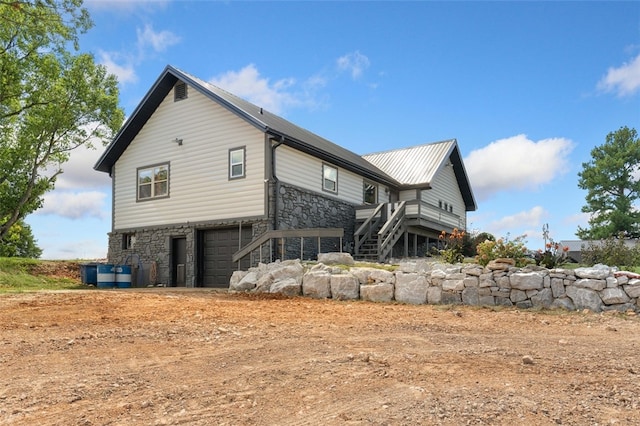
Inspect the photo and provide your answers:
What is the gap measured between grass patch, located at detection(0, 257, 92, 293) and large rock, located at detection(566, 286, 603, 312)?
16.7 metres

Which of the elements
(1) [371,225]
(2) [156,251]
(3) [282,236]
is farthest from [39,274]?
(1) [371,225]

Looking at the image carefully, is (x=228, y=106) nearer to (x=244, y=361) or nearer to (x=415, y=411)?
→ (x=244, y=361)

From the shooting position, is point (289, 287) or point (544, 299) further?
point (289, 287)

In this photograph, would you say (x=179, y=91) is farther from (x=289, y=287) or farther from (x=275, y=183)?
(x=289, y=287)

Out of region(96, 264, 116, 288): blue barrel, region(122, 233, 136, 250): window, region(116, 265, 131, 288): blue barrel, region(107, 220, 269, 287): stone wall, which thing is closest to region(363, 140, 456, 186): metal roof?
region(107, 220, 269, 287): stone wall

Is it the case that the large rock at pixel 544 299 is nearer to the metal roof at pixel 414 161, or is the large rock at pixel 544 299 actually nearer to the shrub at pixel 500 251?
the shrub at pixel 500 251

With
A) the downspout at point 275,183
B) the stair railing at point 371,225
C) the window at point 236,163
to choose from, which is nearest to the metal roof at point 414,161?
the stair railing at point 371,225

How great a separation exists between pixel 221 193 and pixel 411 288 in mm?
9691

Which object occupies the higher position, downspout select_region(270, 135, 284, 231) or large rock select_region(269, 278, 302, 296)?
downspout select_region(270, 135, 284, 231)

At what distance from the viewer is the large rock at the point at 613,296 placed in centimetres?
926

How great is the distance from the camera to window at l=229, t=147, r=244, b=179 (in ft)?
58.4

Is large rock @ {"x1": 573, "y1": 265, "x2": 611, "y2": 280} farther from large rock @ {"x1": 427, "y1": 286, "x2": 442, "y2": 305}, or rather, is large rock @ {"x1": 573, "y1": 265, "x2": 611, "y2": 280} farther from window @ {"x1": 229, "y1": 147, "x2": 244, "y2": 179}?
window @ {"x1": 229, "y1": 147, "x2": 244, "y2": 179}

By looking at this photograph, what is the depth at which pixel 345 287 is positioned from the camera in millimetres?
11375

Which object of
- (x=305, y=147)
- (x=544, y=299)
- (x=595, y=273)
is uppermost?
(x=305, y=147)
